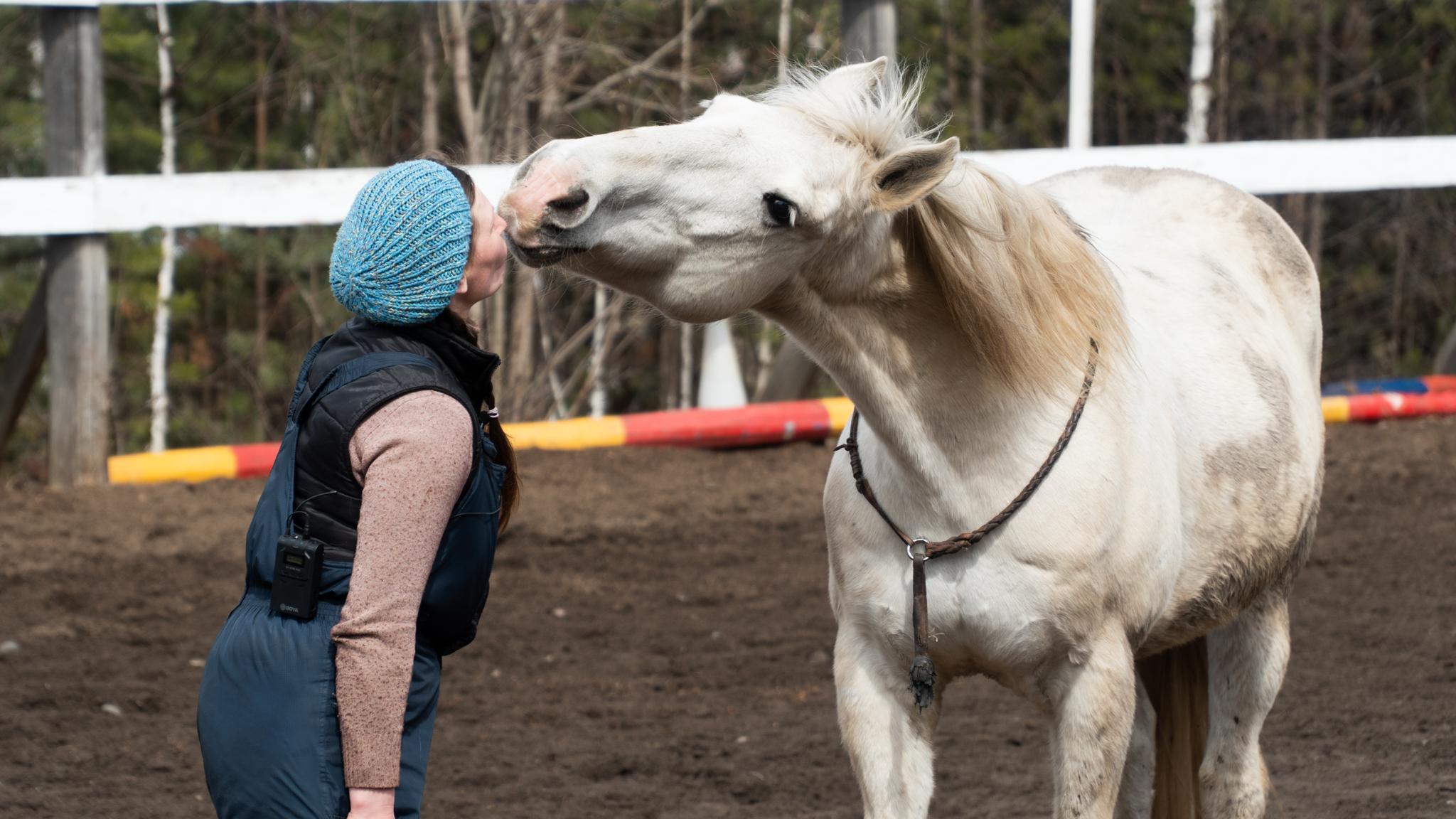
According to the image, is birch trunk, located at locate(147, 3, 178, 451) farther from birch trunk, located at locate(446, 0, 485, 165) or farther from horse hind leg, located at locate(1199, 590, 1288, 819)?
horse hind leg, located at locate(1199, 590, 1288, 819)

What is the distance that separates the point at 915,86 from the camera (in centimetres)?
231

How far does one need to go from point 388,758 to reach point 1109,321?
1.43m

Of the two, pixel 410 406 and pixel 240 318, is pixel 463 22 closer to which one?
pixel 240 318

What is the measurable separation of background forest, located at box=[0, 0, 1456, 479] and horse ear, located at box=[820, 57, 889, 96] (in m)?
6.65

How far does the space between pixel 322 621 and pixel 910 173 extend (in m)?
1.02

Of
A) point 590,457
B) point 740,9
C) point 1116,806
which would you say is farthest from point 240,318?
point 1116,806

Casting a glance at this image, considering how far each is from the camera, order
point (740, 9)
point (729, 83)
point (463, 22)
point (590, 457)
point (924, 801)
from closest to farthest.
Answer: point (924, 801), point (590, 457), point (463, 22), point (729, 83), point (740, 9)

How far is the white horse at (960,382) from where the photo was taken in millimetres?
2025

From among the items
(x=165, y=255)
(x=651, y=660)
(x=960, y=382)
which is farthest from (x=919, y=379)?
(x=165, y=255)

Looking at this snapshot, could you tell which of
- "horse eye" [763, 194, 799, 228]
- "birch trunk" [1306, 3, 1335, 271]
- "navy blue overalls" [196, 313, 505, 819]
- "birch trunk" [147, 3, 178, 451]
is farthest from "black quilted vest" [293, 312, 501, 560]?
"birch trunk" [1306, 3, 1335, 271]

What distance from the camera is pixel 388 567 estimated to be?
1.78 meters

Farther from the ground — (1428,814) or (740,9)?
(740,9)

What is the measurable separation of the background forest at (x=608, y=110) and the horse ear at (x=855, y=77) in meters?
6.65

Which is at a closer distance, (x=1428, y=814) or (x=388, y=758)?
(x=388, y=758)
